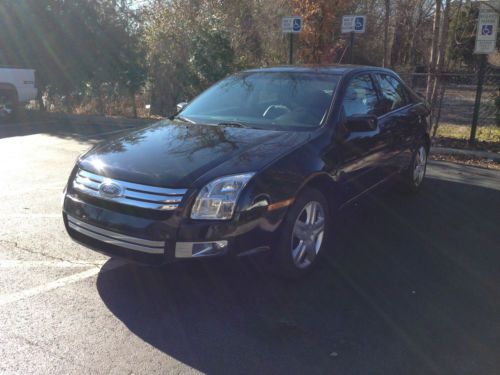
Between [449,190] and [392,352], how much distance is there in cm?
420

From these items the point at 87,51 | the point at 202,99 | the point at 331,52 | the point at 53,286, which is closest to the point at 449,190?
the point at 202,99

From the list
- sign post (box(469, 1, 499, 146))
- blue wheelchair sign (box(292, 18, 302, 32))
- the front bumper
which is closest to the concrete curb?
sign post (box(469, 1, 499, 146))

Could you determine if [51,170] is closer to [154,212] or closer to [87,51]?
[154,212]

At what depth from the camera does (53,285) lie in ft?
12.2

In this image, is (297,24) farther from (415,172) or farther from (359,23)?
(415,172)

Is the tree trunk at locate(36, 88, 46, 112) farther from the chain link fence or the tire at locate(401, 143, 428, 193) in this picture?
the tire at locate(401, 143, 428, 193)

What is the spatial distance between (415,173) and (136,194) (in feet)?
13.6

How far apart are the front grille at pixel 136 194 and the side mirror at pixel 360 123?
5.96ft

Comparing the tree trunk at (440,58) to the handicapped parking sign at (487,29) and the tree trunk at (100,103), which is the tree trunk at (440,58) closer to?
the handicapped parking sign at (487,29)

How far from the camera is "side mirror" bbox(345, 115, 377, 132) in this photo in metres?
4.30

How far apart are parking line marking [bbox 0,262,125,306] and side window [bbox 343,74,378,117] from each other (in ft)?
8.38

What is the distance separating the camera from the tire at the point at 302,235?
360 cm

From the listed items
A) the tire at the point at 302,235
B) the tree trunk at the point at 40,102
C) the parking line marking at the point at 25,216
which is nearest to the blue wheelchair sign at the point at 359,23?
the tire at the point at 302,235

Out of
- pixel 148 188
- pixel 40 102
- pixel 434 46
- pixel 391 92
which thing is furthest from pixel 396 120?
pixel 40 102
